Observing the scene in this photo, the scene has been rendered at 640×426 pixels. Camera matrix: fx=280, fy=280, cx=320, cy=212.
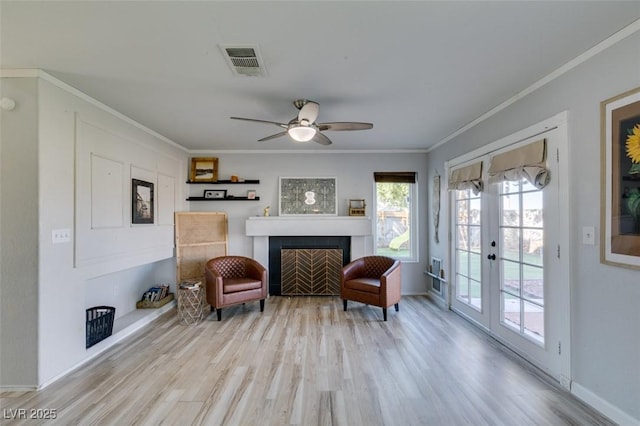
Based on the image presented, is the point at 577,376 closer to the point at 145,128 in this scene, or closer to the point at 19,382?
the point at 19,382

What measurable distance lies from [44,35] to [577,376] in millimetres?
4507

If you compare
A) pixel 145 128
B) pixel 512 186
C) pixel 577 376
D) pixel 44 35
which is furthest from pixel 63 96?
pixel 577 376

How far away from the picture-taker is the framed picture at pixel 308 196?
4.98 metres

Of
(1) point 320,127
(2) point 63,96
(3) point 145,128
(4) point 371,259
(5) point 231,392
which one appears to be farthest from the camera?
(4) point 371,259

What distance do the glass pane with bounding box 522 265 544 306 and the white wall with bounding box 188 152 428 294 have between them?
227cm

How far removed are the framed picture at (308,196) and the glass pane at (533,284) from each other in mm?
2894

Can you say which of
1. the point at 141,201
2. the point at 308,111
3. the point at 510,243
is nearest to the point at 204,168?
the point at 141,201

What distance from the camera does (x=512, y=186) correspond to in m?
2.91

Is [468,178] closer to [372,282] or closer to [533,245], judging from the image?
[533,245]

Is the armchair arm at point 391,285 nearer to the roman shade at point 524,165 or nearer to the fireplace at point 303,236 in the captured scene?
the fireplace at point 303,236

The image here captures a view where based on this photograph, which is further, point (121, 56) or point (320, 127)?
point (320, 127)

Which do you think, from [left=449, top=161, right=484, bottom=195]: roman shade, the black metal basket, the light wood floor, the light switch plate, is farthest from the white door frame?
the black metal basket

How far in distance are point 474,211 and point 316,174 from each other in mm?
2577

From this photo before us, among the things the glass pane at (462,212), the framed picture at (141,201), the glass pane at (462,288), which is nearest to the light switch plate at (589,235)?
the glass pane at (462,212)
